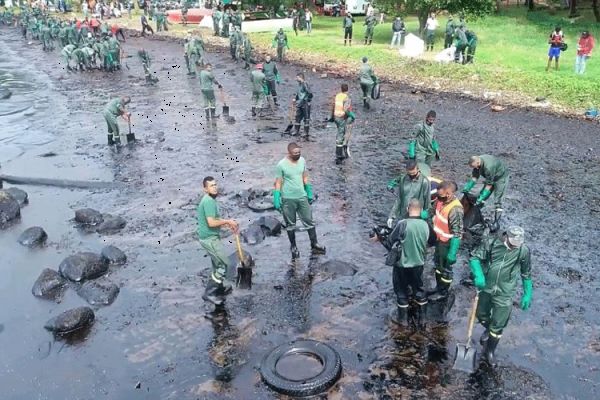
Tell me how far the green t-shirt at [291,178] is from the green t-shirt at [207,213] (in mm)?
1601

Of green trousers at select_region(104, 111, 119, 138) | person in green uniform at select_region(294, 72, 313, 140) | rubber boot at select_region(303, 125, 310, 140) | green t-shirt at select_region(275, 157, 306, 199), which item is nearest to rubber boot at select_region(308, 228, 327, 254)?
green t-shirt at select_region(275, 157, 306, 199)

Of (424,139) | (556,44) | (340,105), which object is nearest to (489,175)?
(424,139)

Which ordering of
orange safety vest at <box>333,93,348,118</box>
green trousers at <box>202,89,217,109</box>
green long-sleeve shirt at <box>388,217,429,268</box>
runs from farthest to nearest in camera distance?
green trousers at <box>202,89,217,109</box> < orange safety vest at <box>333,93,348,118</box> < green long-sleeve shirt at <box>388,217,429,268</box>

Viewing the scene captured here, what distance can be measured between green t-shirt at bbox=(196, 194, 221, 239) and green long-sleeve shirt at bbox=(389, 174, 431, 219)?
265 cm

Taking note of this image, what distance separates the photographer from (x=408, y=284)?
742 cm

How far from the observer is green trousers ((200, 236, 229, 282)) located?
7734mm

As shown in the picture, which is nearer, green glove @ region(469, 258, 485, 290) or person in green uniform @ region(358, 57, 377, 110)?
green glove @ region(469, 258, 485, 290)

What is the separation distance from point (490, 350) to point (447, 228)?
5.51ft

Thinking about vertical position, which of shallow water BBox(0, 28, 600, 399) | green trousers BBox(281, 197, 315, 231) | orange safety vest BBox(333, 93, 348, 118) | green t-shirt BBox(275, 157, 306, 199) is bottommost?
shallow water BBox(0, 28, 600, 399)

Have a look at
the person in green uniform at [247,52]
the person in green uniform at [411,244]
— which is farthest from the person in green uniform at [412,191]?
the person in green uniform at [247,52]

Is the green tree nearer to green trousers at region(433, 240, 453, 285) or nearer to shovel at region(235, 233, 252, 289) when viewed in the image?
green trousers at region(433, 240, 453, 285)

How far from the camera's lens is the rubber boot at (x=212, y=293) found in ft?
26.3

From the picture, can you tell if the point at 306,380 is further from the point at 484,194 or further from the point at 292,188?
the point at 484,194

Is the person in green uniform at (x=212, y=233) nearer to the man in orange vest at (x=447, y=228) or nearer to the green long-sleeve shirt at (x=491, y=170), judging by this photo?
the man in orange vest at (x=447, y=228)
